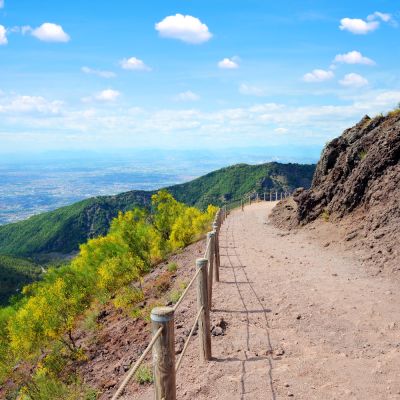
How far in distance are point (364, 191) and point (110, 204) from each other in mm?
163696

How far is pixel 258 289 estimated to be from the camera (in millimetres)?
11852

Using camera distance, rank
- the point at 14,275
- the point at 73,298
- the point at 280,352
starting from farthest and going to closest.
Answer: the point at 14,275
the point at 73,298
the point at 280,352

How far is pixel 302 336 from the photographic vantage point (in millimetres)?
8180

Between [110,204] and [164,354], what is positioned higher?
[164,354]

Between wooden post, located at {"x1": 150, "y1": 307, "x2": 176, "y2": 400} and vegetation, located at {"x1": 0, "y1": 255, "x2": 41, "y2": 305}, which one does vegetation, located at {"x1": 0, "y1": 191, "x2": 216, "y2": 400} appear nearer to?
wooden post, located at {"x1": 150, "y1": 307, "x2": 176, "y2": 400}

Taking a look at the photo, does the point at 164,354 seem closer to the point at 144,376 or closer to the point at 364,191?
the point at 144,376

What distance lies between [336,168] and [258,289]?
40.2 ft

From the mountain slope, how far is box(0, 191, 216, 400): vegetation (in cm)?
9574

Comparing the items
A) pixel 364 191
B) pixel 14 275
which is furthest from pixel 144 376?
pixel 14 275

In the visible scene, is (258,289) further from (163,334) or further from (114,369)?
(163,334)

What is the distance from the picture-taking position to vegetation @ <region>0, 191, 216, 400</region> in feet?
62.5

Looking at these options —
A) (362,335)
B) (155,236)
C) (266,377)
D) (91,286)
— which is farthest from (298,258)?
(91,286)

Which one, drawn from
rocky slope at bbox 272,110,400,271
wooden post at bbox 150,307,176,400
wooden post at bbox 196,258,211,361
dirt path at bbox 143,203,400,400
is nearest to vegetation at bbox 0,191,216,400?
dirt path at bbox 143,203,400,400

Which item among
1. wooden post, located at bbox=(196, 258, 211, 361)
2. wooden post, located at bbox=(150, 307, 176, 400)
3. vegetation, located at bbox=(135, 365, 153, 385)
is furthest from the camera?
vegetation, located at bbox=(135, 365, 153, 385)
